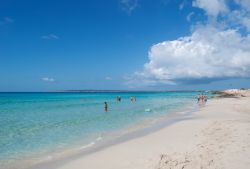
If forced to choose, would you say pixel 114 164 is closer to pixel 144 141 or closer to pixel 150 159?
pixel 150 159

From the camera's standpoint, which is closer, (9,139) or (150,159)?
(150,159)

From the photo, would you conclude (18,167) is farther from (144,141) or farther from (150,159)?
(144,141)

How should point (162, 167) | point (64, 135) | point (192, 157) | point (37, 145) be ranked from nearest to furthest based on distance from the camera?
1. point (162, 167)
2. point (192, 157)
3. point (37, 145)
4. point (64, 135)

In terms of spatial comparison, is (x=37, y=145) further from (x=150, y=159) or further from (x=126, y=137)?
(x=150, y=159)

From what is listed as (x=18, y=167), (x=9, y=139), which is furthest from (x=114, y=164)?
(x=9, y=139)

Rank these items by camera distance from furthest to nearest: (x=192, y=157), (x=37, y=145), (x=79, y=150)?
1. (x=37, y=145)
2. (x=79, y=150)
3. (x=192, y=157)

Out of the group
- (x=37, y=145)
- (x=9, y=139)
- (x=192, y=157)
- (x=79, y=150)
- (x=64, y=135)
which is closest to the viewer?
(x=192, y=157)

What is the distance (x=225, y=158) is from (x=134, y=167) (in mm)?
2779

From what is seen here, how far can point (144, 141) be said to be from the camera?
37.3ft

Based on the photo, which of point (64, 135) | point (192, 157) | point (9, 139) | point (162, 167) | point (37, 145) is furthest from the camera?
point (64, 135)

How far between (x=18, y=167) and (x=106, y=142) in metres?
4.38

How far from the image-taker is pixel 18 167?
8.12 m

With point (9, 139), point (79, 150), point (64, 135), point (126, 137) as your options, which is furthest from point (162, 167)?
point (9, 139)

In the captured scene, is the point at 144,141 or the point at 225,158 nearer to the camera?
the point at 225,158
